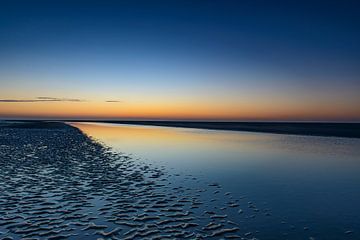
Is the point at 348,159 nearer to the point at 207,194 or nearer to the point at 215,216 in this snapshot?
the point at 207,194

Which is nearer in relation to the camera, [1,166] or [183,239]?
[183,239]

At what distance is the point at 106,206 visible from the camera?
1341 centimetres

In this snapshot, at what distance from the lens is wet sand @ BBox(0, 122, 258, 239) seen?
10.5 m

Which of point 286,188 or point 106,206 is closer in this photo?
point 106,206

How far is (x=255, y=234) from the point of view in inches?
415

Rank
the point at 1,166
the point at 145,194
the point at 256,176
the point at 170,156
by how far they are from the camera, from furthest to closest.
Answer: the point at 170,156
the point at 1,166
the point at 256,176
the point at 145,194

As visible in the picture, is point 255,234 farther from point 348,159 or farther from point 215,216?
point 348,159

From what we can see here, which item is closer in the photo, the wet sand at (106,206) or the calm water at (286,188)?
the wet sand at (106,206)

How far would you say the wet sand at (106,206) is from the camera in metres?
10.5

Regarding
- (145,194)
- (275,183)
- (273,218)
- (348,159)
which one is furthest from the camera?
(348,159)

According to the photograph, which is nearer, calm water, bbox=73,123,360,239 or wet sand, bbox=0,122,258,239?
wet sand, bbox=0,122,258,239

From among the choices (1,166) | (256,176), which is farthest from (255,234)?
(1,166)

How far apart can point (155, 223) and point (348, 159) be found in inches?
984

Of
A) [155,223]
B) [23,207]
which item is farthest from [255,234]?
[23,207]
